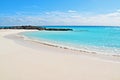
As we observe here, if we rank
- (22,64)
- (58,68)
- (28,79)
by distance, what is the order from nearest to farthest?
→ (28,79) → (58,68) → (22,64)

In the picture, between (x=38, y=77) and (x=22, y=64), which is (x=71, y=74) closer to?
(x=38, y=77)

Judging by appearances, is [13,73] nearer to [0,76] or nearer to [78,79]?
[0,76]

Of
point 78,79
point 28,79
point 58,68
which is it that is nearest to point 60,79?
point 78,79

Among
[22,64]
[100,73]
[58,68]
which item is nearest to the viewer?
[100,73]

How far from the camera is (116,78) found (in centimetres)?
564

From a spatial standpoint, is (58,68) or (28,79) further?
(58,68)

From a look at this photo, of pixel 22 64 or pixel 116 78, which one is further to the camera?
pixel 22 64

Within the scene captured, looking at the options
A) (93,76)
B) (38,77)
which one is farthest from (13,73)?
(93,76)

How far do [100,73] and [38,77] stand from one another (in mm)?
2092

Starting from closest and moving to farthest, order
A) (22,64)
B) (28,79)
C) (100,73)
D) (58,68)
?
(28,79) < (100,73) < (58,68) < (22,64)

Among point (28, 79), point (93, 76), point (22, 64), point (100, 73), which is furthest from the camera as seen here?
point (22, 64)

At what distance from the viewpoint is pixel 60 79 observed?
5.42m

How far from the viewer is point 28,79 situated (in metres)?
5.35

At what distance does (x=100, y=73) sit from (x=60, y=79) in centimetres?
154
